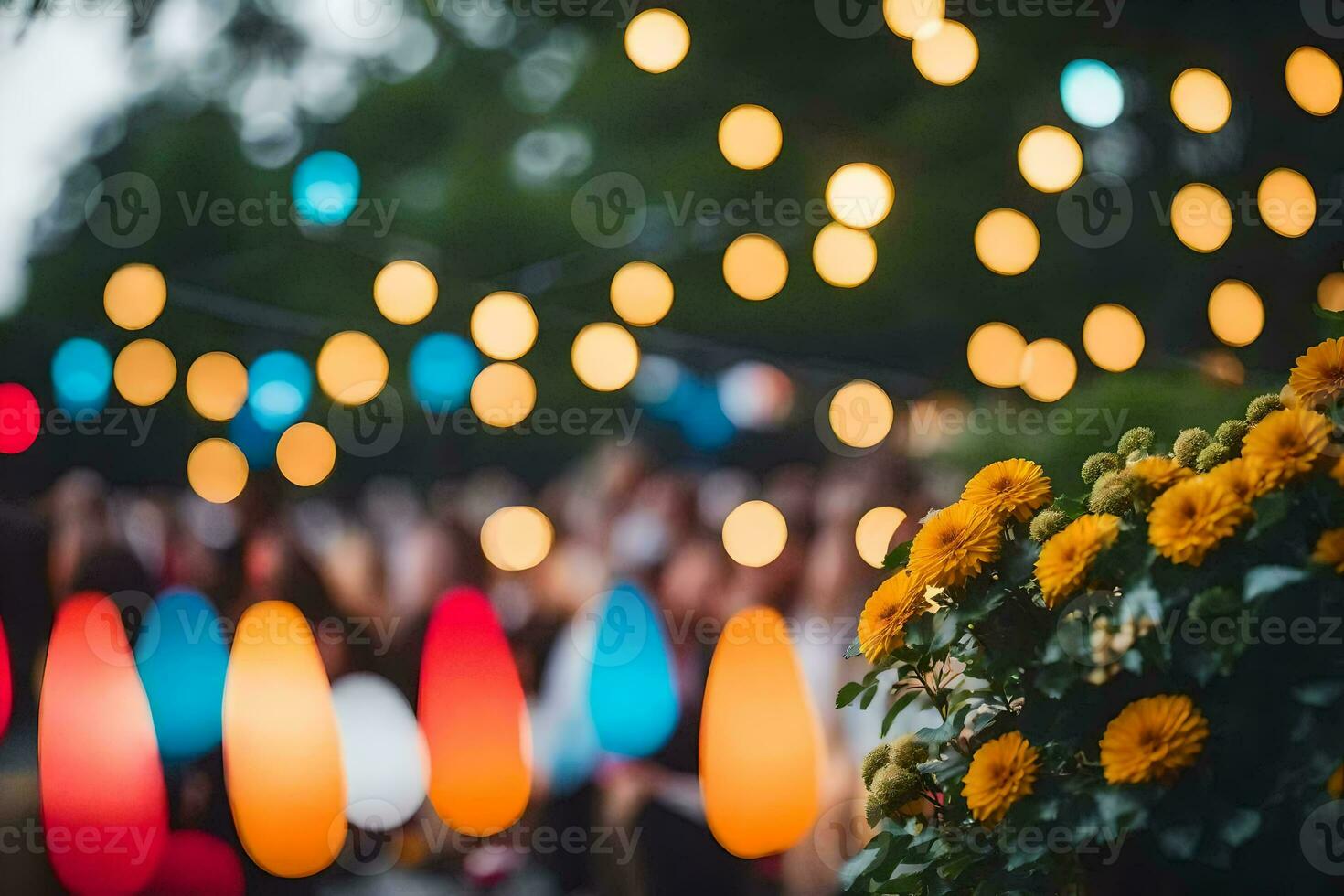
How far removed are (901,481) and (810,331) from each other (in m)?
0.21

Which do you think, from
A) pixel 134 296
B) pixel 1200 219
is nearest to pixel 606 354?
pixel 134 296

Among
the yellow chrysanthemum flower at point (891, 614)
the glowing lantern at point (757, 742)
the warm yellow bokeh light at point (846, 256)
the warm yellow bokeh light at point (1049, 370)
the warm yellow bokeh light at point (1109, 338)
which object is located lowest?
the glowing lantern at point (757, 742)

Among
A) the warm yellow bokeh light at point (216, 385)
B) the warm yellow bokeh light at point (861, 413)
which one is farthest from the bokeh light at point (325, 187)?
the warm yellow bokeh light at point (861, 413)

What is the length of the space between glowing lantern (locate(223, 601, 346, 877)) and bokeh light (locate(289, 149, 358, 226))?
1.52ft

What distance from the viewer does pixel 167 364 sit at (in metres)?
1.26

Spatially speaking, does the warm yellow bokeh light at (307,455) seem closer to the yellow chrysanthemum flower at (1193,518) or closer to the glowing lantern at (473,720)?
the glowing lantern at (473,720)

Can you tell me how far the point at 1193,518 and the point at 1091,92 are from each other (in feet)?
3.10

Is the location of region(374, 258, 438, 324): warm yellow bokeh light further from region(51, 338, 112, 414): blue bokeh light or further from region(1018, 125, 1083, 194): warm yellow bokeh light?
region(1018, 125, 1083, 194): warm yellow bokeh light

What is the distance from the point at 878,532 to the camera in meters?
1.24

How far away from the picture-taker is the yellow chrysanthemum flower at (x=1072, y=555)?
507 millimetres

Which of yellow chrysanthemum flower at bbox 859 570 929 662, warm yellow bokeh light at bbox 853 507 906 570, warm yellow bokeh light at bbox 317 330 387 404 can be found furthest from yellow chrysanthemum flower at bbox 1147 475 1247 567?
warm yellow bokeh light at bbox 317 330 387 404

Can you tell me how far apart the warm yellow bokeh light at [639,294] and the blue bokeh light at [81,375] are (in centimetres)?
61

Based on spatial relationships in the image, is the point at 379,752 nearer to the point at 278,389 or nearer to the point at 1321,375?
the point at 278,389

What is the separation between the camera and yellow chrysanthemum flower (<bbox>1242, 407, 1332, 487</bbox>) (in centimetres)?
48
